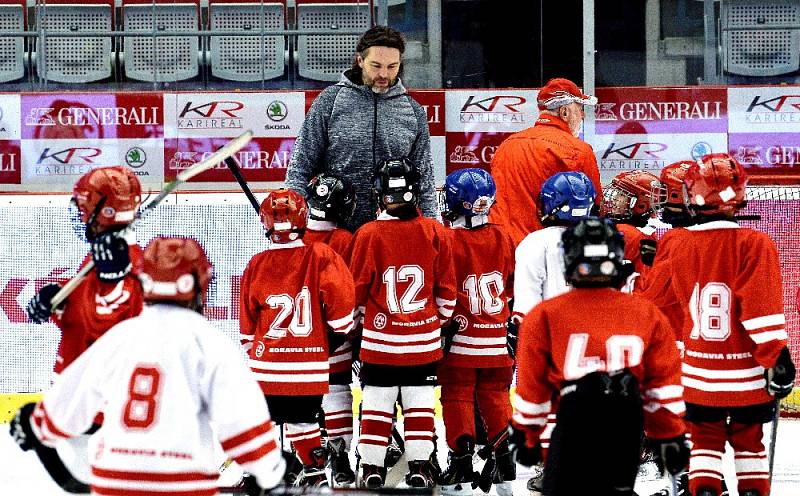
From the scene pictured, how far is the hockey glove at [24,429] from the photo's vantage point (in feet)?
8.45

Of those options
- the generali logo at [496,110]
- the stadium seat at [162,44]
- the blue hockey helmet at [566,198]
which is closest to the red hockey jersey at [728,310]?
the blue hockey helmet at [566,198]

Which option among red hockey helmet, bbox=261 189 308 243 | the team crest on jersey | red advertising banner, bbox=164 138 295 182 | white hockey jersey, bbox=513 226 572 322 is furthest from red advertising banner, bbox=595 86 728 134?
red hockey helmet, bbox=261 189 308 243

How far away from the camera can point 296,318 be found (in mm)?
4059

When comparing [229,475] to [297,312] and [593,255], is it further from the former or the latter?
[593,255]

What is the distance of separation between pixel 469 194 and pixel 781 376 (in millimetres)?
1274

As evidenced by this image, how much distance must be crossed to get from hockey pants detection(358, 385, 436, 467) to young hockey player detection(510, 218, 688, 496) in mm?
→ 1231

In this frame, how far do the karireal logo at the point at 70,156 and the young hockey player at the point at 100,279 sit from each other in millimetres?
3091

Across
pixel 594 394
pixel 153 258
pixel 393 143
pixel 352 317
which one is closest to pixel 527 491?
pixel 352 317

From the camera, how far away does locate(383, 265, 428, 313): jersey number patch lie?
4227mm

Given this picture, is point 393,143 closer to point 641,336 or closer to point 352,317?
point 352,317

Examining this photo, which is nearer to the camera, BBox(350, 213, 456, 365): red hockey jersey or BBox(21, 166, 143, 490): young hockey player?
BBox(21, 166, 143, 490): young hockey player

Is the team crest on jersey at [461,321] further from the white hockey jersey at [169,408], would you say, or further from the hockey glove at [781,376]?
the white hockey jersey at [169,408]

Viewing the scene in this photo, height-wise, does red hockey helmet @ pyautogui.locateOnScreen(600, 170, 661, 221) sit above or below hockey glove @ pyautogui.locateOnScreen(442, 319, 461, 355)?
above

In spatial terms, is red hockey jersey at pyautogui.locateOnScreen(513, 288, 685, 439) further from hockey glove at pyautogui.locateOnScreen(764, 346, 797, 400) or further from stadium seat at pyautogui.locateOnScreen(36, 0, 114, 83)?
stadium seat at pyautogui.locateOnScreen(36, 0, 114, 83)
